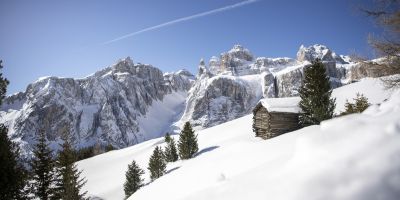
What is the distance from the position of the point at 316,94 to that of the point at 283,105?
224 inches

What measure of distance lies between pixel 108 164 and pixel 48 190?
117 ft

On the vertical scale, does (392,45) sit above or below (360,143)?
above

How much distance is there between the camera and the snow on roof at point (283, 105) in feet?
89.8

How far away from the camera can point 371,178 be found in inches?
108

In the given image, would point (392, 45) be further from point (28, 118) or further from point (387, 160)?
point (28, 118)

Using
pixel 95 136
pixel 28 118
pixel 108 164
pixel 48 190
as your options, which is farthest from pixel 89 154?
pixel 28 118

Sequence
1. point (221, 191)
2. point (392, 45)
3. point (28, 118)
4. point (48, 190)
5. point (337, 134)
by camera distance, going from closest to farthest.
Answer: point (337, 134) < point (221, 191) < point (392, 45) < point (48, 190) < point (28, 118)

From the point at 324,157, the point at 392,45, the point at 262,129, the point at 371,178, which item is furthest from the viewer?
the point at 262,129

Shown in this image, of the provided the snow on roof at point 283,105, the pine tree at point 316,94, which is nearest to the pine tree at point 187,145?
the snow on roof at point 283,105

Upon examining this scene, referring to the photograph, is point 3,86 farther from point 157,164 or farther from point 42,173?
point 157,164

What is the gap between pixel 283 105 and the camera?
27.9 meters

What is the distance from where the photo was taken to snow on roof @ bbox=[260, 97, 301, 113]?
27375mm

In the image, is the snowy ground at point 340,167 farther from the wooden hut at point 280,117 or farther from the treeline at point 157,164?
the treeline at point 157,164

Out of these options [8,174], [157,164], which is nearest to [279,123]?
[157,164]
